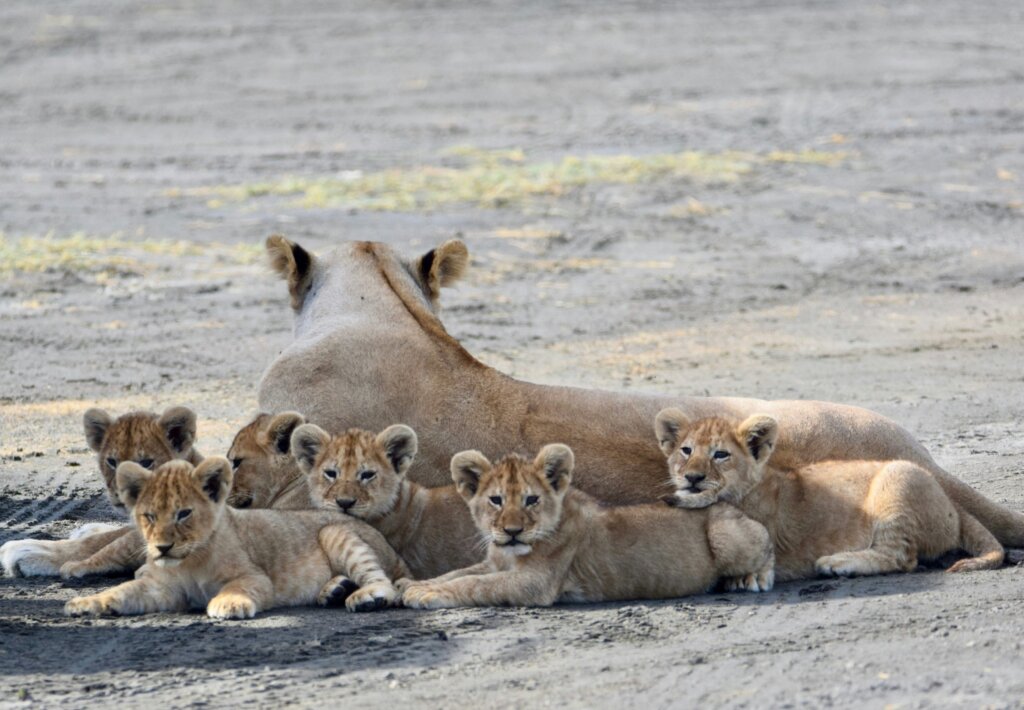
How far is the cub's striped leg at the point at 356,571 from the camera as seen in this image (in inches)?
327

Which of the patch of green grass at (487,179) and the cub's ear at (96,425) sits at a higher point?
the patch of green grass at (487,179)

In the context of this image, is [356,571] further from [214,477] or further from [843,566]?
[843,566]

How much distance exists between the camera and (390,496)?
29.3 ft

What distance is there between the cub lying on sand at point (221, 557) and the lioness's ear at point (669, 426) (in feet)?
4.86

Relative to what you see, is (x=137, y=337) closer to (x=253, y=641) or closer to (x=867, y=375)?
(x=867, y=375)

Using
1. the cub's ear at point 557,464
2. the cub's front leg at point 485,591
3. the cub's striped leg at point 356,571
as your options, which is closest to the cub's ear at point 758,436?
the cub's ear at point 557,464

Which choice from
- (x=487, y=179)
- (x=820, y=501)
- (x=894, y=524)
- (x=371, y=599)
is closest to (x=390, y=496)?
(x=371, y=599)

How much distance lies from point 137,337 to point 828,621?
8.84m

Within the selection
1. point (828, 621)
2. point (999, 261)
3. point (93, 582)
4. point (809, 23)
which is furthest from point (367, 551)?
point (809, 23)

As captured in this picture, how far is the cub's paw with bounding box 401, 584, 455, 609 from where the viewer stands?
326 inches

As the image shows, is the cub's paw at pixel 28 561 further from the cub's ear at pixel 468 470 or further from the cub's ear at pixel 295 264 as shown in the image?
the cub's ear at pixel 295 264

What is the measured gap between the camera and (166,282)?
17.2 metres

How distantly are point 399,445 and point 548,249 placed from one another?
31.9 feet

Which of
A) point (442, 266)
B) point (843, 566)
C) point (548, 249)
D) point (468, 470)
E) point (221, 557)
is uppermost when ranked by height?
point (548, 249)
